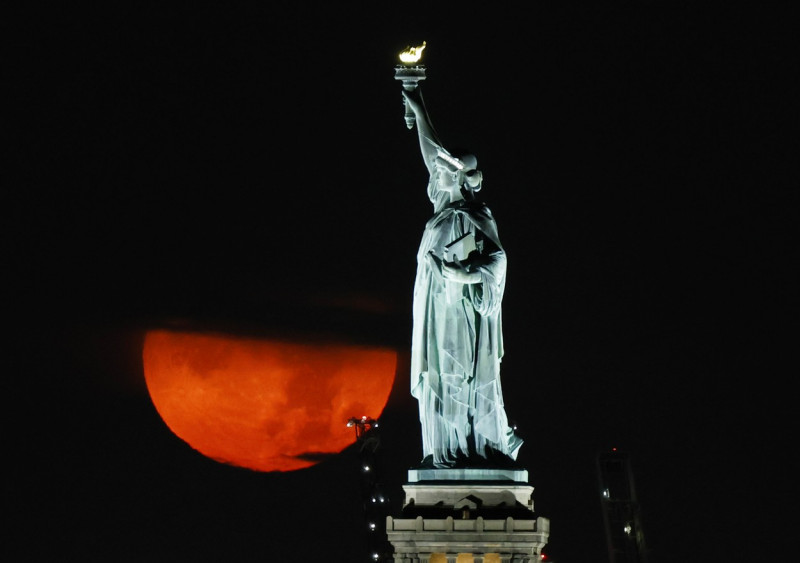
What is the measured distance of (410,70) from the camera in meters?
22.8

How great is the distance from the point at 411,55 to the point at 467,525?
25.4 feet

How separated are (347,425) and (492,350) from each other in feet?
43.0

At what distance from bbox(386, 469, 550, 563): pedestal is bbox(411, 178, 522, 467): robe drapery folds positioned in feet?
2.01

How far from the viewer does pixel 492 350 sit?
71.3 feet

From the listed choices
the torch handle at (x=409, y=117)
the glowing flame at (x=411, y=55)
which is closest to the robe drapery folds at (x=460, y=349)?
the torch handle at (x=409, y=117)

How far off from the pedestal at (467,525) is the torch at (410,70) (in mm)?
6233

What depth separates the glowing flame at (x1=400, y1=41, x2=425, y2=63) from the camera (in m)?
22.8

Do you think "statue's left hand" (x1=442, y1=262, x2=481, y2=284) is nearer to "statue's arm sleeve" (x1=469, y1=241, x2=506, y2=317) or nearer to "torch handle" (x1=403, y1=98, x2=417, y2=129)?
"statue's arm sleeve" (x1=469, y1=241, x2=506, y2=317)

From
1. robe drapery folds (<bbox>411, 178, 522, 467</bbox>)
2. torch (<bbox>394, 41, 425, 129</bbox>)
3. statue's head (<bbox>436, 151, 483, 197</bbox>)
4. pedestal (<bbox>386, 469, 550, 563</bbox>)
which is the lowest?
pedestal (<bbox>386, 469, 550, 563</bbox>)

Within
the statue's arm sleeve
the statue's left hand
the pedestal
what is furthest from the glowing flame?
the pedestal

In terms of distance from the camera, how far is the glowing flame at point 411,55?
22.8 m

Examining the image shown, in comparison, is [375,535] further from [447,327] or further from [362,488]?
[447,327]

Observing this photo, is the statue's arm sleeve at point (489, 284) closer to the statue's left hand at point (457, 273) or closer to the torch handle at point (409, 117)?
the statue's left hand at point (457, 273)

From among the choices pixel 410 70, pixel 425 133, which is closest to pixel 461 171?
pixel 425 133
